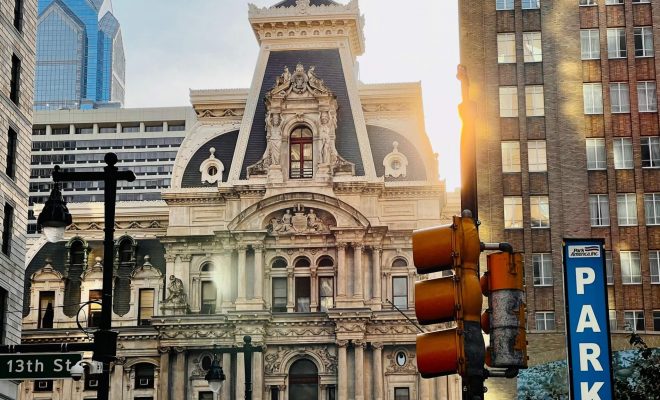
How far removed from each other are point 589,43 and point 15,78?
31.1m

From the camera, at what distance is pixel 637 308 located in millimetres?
57188

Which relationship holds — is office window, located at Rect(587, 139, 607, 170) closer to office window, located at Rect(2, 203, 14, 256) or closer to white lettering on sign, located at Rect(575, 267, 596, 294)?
office window, located at Rect(2, 203, 14, 256)

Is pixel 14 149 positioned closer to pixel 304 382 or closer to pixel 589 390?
pixel 589 390

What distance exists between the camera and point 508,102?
60969mm

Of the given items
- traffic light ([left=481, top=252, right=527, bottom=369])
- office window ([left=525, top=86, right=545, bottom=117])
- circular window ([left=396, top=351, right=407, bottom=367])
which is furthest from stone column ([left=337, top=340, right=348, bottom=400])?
traffic light ([left=481, top=252, right=527, bottom=369])

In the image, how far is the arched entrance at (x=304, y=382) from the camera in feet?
216

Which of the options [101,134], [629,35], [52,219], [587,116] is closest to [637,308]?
[587,116]

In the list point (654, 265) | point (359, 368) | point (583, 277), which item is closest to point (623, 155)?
point (654, 265)

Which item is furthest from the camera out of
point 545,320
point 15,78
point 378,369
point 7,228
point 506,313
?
point 378,369

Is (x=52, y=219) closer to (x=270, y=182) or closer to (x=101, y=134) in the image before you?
(x=270, y=182)

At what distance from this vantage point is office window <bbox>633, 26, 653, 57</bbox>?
2366 inches

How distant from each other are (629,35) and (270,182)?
21.5 m

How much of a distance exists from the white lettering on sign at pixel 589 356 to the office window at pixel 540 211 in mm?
38262

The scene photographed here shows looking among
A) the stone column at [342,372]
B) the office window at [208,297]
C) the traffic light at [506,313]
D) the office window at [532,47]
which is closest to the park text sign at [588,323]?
the traffic light at [506,313]
